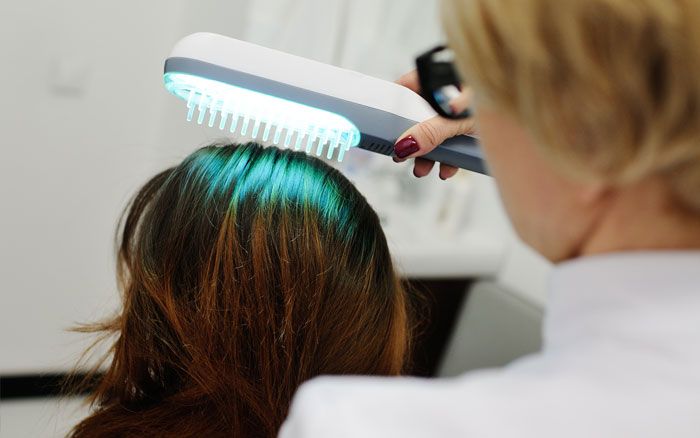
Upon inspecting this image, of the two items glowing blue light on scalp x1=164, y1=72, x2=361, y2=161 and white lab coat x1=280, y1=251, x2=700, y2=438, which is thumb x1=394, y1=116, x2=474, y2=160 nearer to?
glowing blue light on scalp x1=164, y1=72, x2=361, y2=161

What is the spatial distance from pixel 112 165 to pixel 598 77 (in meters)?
1.54

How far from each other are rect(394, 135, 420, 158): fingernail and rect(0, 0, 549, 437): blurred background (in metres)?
0.75

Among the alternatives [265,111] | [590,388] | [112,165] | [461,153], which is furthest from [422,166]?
[112,165]

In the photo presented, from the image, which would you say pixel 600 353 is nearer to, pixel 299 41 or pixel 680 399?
pixel 680 399

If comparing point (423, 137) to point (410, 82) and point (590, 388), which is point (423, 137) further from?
point (590, 388)

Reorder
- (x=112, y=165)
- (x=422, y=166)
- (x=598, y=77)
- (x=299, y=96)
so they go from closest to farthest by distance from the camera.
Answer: (x=598, y=77)
(x=299, y=96)
(x=422, y=166)
(x=112, y=165)

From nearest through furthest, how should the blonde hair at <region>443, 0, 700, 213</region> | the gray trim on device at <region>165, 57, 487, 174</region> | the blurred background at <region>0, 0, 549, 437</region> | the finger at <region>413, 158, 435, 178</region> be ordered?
1. the blonde hair at <region>443, 0, 700, 213</region>
2. the gray trim on device at <region>165, 57, 487, 174</region>
3. the finger at <region>413, 158, 435, 178</region>
4. the blurred background at <region>0, 0, 549, 437</region>

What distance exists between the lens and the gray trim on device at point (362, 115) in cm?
67

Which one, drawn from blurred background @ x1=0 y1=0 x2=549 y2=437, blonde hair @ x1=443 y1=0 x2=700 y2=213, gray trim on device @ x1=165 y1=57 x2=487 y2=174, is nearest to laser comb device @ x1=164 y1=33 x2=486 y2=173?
gray trim on device @ x1=165 y1=57 x2=487 y2=174

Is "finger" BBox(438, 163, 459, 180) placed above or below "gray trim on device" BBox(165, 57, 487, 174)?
below

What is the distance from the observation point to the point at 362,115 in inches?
27.2

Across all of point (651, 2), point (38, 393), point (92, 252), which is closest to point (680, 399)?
point (651, 2)

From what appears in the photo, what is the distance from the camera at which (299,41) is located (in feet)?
5.15

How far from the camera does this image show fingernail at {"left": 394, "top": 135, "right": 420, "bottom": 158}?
2.31 feet
